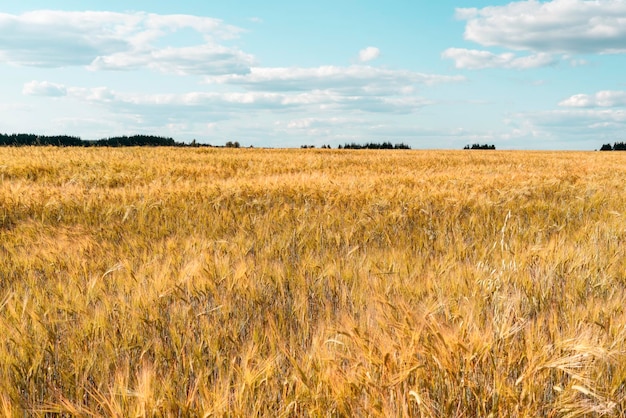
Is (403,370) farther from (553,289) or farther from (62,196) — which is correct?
(62,196)

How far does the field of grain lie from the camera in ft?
4.58

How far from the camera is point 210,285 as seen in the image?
231 centimetres

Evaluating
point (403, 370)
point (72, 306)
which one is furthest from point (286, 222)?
point (403, 370)

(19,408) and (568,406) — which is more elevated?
(568,406)

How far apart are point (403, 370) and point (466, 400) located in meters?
0.19

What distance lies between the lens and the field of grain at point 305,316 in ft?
4.58

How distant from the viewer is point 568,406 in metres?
1.32

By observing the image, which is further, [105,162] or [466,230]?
[105,162]

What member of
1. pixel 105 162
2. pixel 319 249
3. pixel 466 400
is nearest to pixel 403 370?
pixel 466 400

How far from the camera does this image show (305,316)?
6.91 feet

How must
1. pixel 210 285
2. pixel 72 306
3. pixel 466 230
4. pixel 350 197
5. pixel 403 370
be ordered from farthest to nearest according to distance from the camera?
1. pixel 350 197
2. pixel 466 230
3. pixel 210 285
4. pixel 72 306
5. pixel 403 370

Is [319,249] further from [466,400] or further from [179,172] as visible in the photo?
[179,172]

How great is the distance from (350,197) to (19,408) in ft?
13.2

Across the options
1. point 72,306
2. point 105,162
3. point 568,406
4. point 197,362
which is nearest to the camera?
point 568,406
